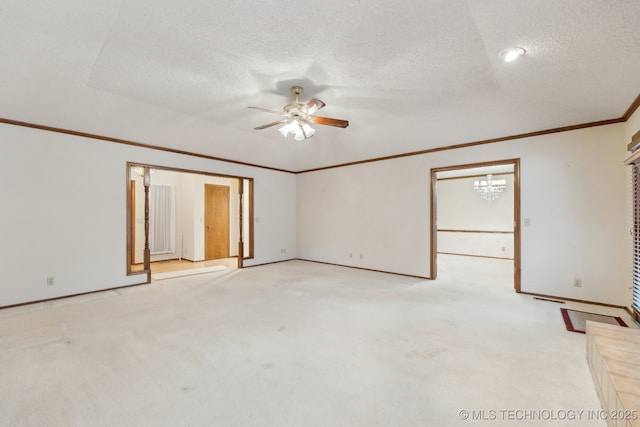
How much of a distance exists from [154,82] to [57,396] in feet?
9.70

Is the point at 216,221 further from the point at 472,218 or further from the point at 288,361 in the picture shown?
the point at 472,218

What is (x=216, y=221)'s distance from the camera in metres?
7.83

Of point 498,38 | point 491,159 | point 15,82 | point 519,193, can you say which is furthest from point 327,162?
point 15,82

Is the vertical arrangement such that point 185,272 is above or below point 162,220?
below

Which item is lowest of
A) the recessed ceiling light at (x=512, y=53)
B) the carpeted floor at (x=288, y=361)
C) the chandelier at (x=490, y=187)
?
the carpeted floor at (x=288, y=361)

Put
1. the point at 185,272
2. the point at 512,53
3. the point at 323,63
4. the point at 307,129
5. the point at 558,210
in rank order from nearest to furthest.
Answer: the point at 512,53
the point at 323,63
the point at 307,129
the point at 558,210
the point at 185,272

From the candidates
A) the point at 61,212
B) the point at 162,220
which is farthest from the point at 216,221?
the point at 61,212

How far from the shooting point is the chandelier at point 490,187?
779cm

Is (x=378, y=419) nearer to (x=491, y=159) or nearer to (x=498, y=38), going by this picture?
(x=498, y=38)

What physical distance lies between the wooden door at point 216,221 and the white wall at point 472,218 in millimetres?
6810

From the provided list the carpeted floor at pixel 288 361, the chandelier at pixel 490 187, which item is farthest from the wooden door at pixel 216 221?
the chandelier at pixel 490 187

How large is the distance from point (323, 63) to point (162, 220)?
6848mm

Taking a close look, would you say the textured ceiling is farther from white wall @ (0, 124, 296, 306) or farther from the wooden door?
the wooden door

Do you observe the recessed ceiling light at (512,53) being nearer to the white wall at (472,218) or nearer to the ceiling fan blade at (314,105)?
A: the ceiling fan blade at (314,105)
